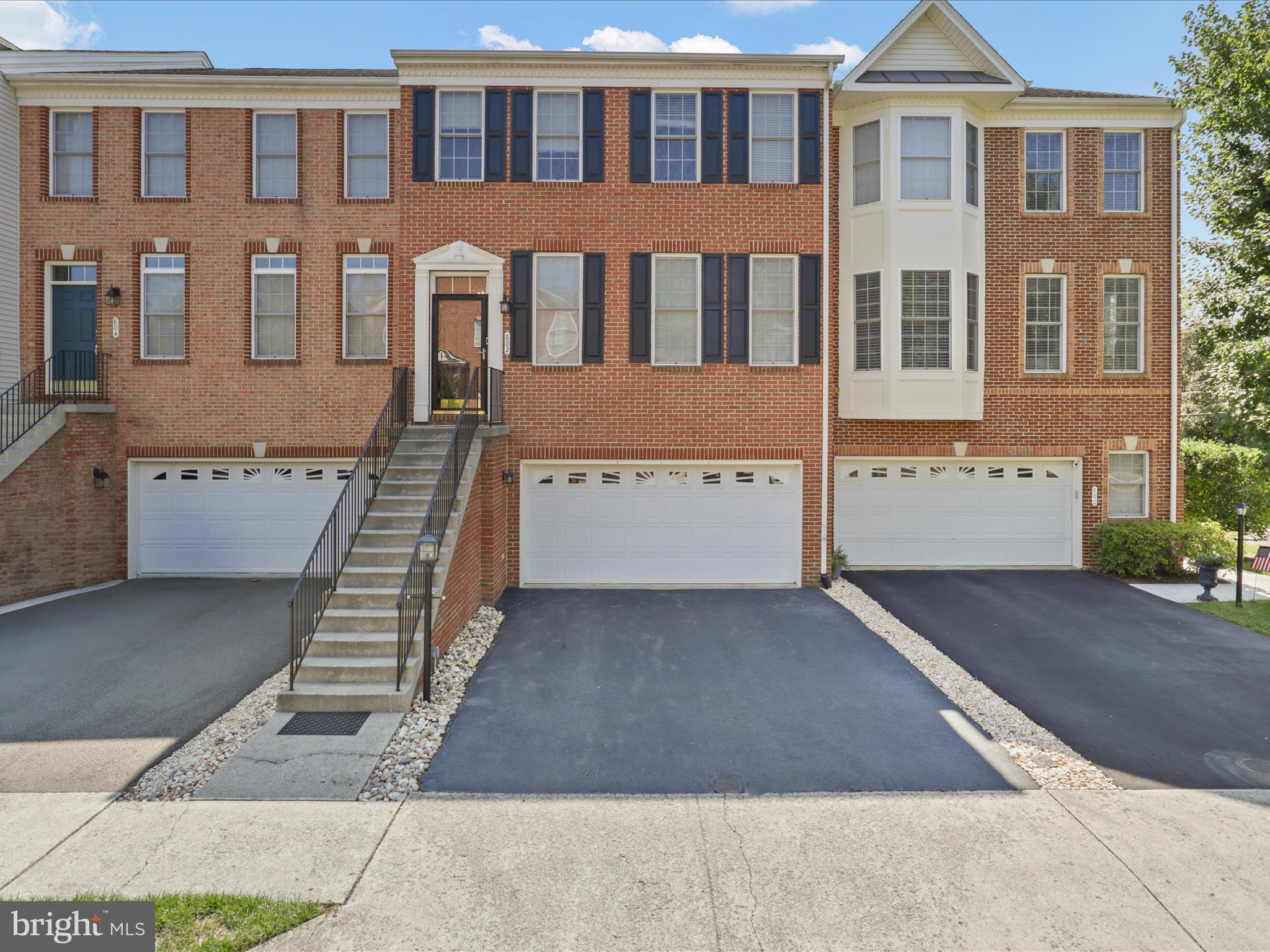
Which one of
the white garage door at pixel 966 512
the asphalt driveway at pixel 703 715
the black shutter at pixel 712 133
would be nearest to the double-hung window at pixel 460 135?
the black shutter at pixel 712 133

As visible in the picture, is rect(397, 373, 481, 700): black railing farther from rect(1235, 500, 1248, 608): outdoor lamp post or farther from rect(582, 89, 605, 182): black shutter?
rect(1235, 500, 1248, 608): outdoor lamp post

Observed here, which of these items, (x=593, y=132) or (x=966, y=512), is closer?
(x=593, y=132)

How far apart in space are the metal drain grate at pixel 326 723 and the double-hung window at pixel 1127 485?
13349 millimetres

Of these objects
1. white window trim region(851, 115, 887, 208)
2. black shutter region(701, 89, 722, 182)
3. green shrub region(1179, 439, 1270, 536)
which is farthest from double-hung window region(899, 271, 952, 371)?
green shrub region(1179, 439, 1270, 536)

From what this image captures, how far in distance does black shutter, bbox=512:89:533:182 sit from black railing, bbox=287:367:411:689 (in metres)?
3.88

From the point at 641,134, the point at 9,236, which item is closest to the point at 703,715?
the point at 641,134

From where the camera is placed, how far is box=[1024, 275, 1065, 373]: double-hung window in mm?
12141

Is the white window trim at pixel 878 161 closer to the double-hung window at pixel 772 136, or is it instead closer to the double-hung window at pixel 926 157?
the double-hung window at pixel 926 157

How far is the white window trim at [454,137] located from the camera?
1063 cm

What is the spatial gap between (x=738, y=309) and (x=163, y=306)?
398 inches

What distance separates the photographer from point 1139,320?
12.2 m

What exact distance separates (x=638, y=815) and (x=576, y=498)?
683 cm

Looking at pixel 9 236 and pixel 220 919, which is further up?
pixel 9 236

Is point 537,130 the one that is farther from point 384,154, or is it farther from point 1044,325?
point 1044,325
